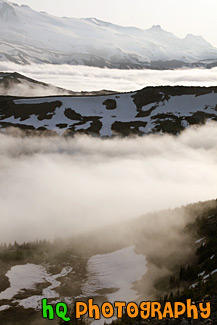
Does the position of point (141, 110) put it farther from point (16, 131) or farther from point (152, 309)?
point (152, 309)

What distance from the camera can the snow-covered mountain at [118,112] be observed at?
509 ft

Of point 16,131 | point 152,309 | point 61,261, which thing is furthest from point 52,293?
point 16,131

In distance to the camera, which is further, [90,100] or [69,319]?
[90,100]

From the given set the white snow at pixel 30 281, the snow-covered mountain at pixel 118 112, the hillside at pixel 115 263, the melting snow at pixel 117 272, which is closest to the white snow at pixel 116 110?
Answer: the snow-covered mountain at pixel 118 112

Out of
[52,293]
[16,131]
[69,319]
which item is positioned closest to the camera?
[69,319]

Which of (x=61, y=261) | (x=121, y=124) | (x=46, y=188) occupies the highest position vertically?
(x=121, y=124)

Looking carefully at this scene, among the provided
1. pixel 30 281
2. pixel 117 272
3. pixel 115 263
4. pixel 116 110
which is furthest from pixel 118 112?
pixel 30 281

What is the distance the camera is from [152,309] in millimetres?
24172

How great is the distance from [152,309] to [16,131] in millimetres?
144172

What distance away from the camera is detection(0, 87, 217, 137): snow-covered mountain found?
155125 millimetres

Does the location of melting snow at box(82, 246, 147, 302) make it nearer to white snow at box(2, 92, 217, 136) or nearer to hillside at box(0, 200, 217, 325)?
hillside at box(0, 200, 217, 325)

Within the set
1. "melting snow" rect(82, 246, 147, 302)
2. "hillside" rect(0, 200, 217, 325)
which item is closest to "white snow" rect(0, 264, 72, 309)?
"hillside" rect(0, 200, 217, 325)

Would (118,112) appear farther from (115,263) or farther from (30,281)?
(30,281)

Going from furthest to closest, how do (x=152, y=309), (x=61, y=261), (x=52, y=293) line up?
(x=61, y=261), (x=52, y=293), (x=152, y=309)
